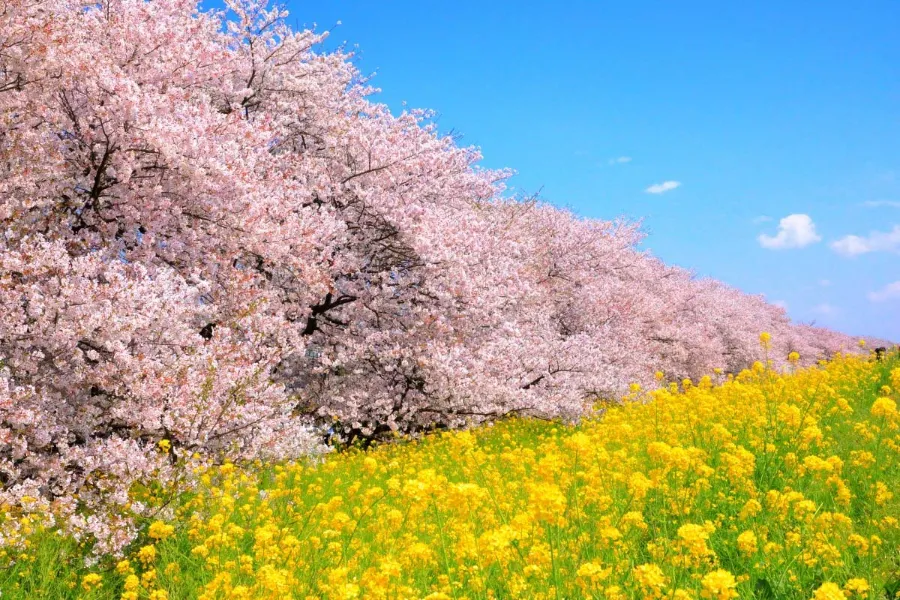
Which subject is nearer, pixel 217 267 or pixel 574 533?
pixel 574 533

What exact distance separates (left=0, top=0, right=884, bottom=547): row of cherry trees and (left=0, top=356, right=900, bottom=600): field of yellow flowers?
103cm

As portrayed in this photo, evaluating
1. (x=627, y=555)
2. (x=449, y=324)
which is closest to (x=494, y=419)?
(x=449, y=324)

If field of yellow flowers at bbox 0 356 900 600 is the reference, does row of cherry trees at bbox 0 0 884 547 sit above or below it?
above

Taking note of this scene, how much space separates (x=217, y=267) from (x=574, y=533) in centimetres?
865

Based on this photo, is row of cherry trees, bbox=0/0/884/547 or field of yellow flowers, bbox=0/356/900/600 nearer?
field of yellow flowers, bbox=0/356/900/600

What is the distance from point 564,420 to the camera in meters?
17.9

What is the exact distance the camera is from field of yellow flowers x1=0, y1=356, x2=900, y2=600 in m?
4.88

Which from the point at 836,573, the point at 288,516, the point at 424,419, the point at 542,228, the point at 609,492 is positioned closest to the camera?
the point at 836,573

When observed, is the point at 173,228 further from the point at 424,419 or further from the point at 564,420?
the point at 564,420

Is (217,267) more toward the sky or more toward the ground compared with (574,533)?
more toward the sky

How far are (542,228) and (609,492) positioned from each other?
22.0 m

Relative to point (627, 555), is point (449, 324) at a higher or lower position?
higher

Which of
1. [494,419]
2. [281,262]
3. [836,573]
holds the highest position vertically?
[281,262]

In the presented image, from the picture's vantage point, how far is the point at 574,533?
6.06 meters
